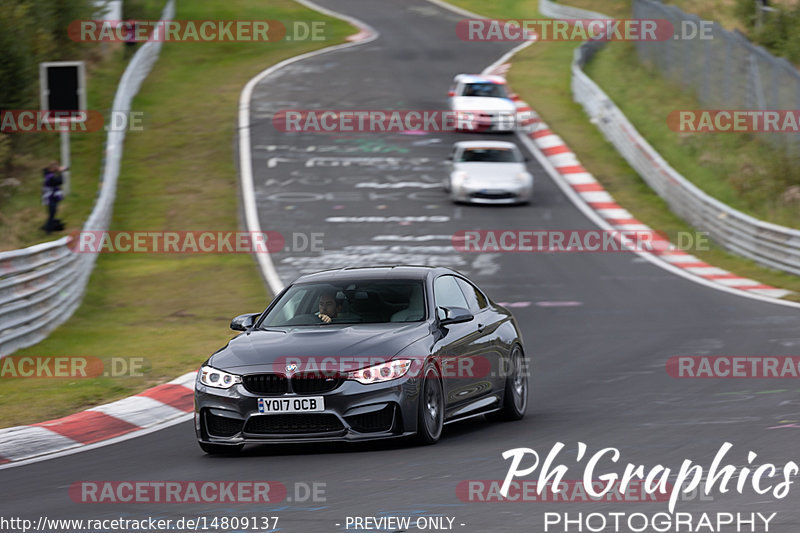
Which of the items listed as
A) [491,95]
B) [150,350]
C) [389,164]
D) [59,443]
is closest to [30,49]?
[389,164]

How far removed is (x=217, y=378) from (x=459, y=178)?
2031 cm

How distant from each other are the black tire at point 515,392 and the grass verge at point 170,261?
387 cm

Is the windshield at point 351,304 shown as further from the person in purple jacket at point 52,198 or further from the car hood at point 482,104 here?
the car hood at point 482,104

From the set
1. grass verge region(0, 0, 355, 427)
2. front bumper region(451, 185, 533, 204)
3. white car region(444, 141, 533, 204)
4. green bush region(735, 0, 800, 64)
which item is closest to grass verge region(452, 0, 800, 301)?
front bumper region(451, 185, 533, 204)

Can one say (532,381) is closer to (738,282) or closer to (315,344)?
(315,344)

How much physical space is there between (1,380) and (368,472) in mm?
6805

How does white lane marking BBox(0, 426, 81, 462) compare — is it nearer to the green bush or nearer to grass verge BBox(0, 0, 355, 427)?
grass verge BBox(0, 0, 355, 427)

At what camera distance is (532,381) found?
45.4 feet

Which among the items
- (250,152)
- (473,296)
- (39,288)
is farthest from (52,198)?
(473,296)

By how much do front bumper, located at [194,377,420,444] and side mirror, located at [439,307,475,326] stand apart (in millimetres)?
874

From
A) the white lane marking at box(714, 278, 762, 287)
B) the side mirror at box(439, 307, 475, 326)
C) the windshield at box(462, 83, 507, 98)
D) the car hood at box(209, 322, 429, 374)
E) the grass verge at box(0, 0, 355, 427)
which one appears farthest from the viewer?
the windshield at box(462, 83, 507, 98)

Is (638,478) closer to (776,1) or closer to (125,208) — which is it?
(125,208)

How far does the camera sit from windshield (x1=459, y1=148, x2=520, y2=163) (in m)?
30.3

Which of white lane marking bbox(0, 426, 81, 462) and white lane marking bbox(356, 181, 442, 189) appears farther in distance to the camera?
white lane marking bbox(356, 181, 442, 189)
